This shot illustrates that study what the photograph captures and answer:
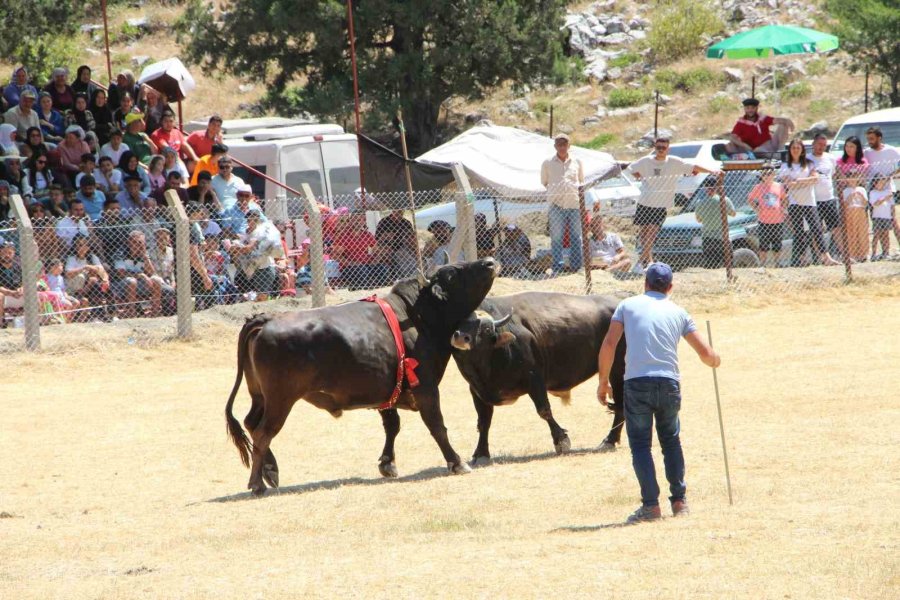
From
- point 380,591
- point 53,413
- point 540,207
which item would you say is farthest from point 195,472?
point 540,207

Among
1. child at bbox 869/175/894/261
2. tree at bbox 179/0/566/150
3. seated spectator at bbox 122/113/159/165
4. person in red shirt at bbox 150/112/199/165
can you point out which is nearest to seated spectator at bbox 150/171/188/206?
seated spectator at bbox 122/113/159/165

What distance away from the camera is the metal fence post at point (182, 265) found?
53.8ft

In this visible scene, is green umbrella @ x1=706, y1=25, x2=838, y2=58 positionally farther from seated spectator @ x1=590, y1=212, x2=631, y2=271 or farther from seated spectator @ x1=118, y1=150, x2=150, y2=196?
seated spectator @ x1=118, y1=150, x2=150, y2=196

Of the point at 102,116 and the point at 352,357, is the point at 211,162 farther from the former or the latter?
the point at 352,357

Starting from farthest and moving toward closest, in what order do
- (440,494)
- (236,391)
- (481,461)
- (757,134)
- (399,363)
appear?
(757,134) → (481,461) → (399,363) → (236,391) → (440,494)

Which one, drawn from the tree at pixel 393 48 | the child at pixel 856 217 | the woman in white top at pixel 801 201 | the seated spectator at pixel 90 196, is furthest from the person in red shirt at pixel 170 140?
the tree at pixel 393 48

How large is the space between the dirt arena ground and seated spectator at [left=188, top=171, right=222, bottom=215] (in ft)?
7.28

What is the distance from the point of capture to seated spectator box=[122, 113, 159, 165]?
19078 mm

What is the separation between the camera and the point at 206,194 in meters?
17.8

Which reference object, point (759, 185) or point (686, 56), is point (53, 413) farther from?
point (686, 56)

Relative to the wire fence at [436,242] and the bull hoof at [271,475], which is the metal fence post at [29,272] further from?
the bull hoof at [271,475]

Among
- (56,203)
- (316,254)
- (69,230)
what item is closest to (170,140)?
(56,203)

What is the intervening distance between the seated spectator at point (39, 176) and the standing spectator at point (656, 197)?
25.8 feet

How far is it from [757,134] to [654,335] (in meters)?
15.7
